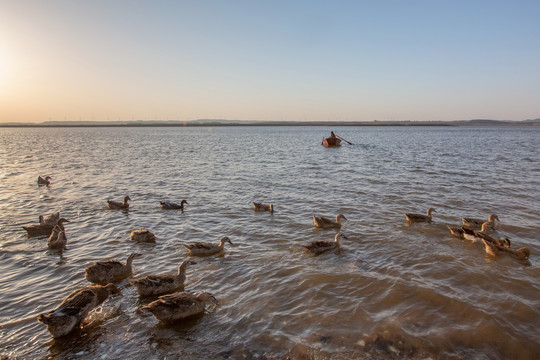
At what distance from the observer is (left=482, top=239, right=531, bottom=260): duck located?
985 centimetres

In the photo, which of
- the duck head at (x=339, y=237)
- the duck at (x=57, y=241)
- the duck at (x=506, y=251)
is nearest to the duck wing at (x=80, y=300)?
the duck at (x=57, y=241)

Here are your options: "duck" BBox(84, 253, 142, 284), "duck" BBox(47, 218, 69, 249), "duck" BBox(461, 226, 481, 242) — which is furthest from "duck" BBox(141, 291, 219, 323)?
"duck" BBox(461, 226, 481, 242)

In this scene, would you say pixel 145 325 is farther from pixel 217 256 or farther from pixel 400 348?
pixel 400 348

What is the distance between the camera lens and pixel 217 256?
419 inches

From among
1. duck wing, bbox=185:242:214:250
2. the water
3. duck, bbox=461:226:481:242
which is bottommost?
the water

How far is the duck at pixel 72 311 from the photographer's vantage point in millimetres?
6301

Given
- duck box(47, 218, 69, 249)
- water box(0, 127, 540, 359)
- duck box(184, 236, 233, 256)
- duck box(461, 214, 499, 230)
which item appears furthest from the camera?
duck box(461, 214, 499, 230)

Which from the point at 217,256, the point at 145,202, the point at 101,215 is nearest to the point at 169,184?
the point at 145,202

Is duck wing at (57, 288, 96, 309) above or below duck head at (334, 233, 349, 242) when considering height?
above

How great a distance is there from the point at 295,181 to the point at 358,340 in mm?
17919

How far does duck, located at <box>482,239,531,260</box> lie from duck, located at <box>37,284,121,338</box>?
1136 cm

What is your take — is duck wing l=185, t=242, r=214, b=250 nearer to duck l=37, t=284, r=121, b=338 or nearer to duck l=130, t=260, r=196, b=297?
duck l=130, t=260, r=196, b=297

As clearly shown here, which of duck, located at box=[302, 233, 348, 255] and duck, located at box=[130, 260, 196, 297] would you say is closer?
duck, located at box=[130, 260, 196, 297]

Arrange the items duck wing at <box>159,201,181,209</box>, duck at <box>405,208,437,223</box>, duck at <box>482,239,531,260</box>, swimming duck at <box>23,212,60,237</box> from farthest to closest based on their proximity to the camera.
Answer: duck wing at <box>159,201,181,209</box>
duck at <box>405,208,437,223</box>
swimming duck at <box>23,212,60,237</box>
duck at <box>482,239,531,260</box>
